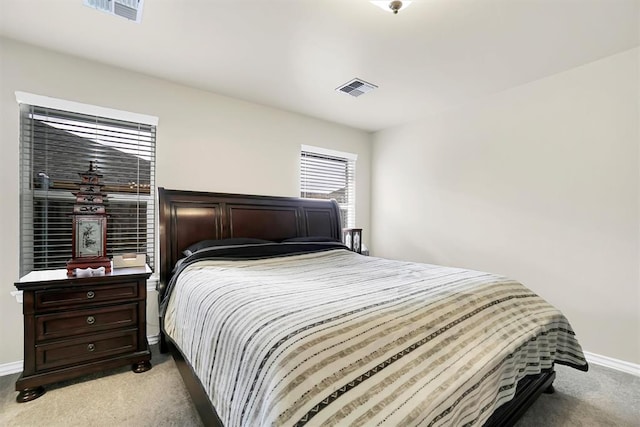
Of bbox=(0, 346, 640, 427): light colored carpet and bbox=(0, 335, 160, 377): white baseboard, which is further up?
bbox=(0, 335, 160, 377): white baseboard

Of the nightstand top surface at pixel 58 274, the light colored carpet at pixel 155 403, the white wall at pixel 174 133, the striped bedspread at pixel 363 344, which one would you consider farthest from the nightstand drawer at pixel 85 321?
the white wall at pixel 174 133

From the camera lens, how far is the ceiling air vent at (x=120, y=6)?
178cm

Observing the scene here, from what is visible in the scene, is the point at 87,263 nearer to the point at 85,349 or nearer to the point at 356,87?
the point at 85,349

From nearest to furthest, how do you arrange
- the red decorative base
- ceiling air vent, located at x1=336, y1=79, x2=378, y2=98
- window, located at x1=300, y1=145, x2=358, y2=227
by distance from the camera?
the red decorative base, ceiling air vent, located at x1=336, y1=79, x2=378, y2=98, window, located at x1=300, y1=145, x2=358, y2=227

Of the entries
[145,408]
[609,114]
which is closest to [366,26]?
[609,114]

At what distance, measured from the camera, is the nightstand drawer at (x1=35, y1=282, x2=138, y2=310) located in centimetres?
188

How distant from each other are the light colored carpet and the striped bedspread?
0.99 ft

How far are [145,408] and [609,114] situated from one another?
4119 mm

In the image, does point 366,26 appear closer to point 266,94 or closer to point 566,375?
point 266,94

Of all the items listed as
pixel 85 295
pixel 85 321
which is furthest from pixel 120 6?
pixel 85 321

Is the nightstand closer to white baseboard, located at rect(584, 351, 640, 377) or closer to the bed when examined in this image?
the bed

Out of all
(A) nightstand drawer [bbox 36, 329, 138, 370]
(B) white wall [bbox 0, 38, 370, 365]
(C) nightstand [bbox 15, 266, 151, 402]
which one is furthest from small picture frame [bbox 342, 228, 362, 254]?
(A) nightstand drawer [bbox 36, 329, 138, 370]

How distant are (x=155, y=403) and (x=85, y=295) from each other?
895mm

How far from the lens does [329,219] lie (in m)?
3.69
